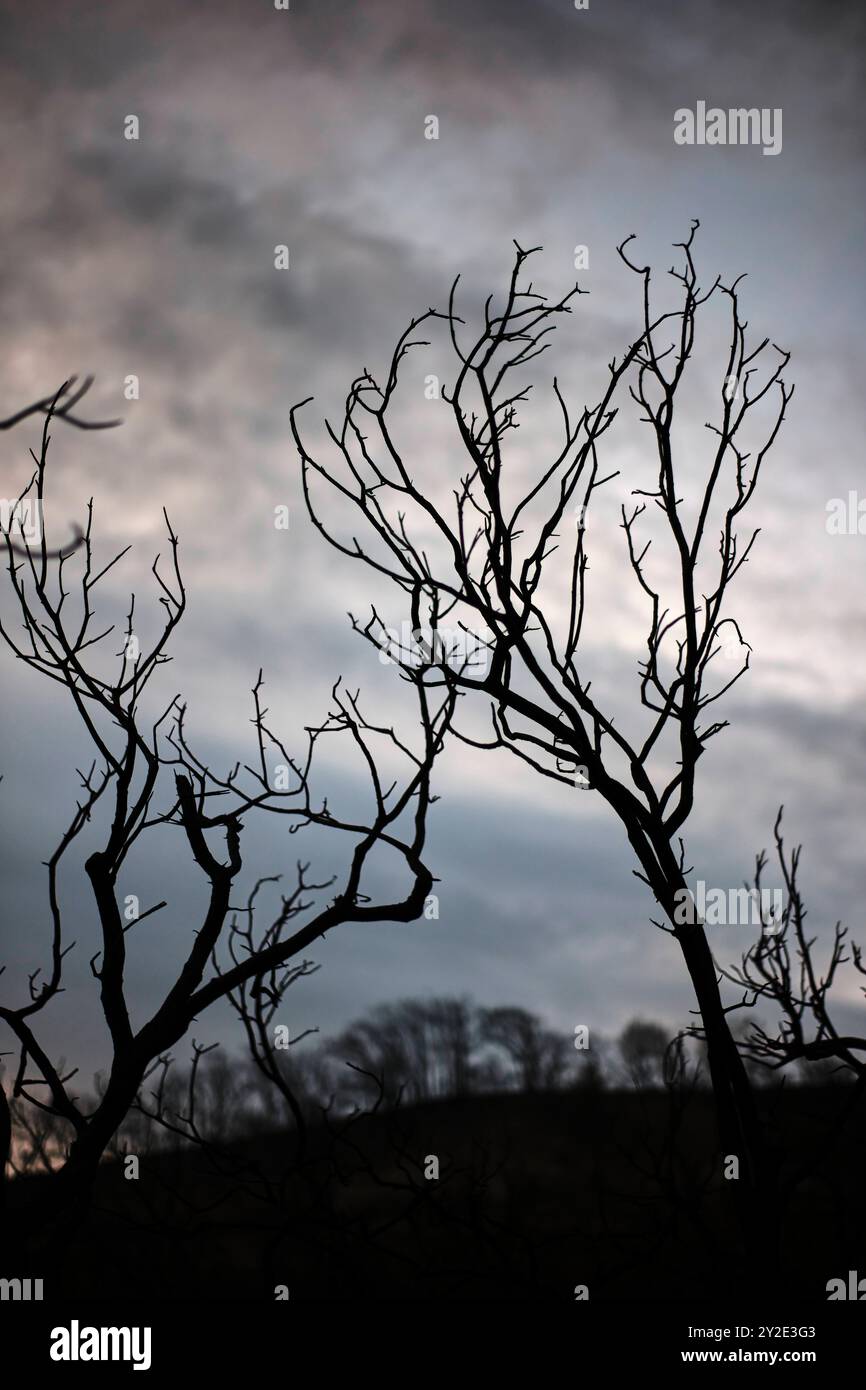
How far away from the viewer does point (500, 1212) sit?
92.3 ft

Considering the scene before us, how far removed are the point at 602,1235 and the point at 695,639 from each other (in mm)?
3273

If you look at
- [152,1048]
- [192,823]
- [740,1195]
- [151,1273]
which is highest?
[192,823]

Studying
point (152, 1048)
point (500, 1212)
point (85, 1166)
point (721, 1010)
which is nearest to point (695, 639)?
point (721, 1010)

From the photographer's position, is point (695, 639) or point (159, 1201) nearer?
point (695, 639)

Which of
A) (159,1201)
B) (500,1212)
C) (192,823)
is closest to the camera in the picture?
(192,823)

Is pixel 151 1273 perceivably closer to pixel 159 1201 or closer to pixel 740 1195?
pixel 159 1201
